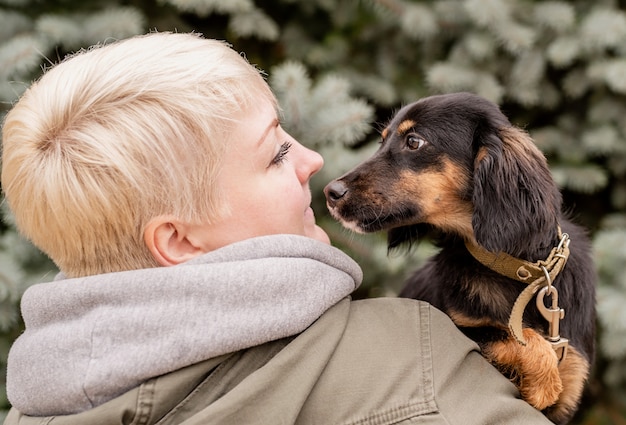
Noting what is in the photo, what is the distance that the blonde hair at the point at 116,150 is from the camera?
122cm

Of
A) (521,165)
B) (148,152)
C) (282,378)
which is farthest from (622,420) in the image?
(148,152)

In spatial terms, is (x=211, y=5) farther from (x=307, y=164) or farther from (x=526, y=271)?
(x=526, y=271)

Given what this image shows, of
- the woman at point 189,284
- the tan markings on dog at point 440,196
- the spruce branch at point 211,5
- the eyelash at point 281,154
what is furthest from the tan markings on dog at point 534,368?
the spruce branch at point 211,5

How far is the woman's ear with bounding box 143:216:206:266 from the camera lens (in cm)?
128

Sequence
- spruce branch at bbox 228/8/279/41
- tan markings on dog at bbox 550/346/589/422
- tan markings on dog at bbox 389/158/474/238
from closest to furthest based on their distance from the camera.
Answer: tan markings on dog at bbox 550/346/589/422 < tan markings on dog at bbox 389/158/474/238 < spruce branch at bbox 228/8/279/41

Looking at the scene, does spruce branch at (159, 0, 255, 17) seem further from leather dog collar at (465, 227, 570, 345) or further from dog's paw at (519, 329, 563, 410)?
dog's paw at (519, 329, 563, 410)

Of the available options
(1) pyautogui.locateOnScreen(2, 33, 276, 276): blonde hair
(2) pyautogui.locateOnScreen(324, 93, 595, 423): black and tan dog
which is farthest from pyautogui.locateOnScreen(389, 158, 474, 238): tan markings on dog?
(1) pyautogui.locateOnScreen(2, 33, 276, 276): blonde hair

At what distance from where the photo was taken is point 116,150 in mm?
1214

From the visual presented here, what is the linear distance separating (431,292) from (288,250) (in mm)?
852

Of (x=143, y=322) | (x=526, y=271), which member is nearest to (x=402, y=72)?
(x=526, y=271)

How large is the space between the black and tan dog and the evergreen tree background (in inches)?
17.1

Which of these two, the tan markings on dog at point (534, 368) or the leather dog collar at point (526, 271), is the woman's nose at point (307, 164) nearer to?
the leather dog collar at point (526, 271)

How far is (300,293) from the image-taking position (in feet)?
3.88

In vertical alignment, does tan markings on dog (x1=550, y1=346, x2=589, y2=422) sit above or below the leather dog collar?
below
